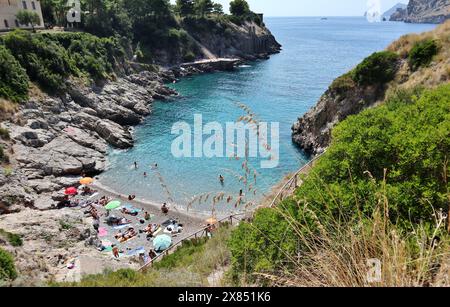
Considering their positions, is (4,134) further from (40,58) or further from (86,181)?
(40,58)

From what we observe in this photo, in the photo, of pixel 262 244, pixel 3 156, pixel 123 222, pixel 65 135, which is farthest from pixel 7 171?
pixel 262 244

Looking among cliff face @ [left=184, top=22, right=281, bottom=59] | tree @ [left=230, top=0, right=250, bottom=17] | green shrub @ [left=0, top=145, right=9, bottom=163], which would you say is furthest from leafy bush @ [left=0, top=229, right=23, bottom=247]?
tree @ [left=230, top=0, right=250, bottom=17]

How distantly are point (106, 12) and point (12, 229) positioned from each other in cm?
5918

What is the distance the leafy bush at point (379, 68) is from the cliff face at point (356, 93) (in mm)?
461

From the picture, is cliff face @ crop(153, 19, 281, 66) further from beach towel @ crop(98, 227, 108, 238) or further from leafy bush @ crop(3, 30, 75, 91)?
beach towel @ crop(98, 227, 108, 238)

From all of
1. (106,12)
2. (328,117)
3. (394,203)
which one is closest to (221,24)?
(106,12)

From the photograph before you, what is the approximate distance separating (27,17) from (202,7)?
5158cm

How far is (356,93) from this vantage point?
1275 inches

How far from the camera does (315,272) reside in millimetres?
4746

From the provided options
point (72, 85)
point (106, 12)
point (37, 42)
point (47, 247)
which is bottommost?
point (47, 247)

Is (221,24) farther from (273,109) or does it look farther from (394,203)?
(394,203)

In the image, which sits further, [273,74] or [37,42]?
[273,74]

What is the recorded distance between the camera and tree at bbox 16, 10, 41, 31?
52.8 m

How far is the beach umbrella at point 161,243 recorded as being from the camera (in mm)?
22555
